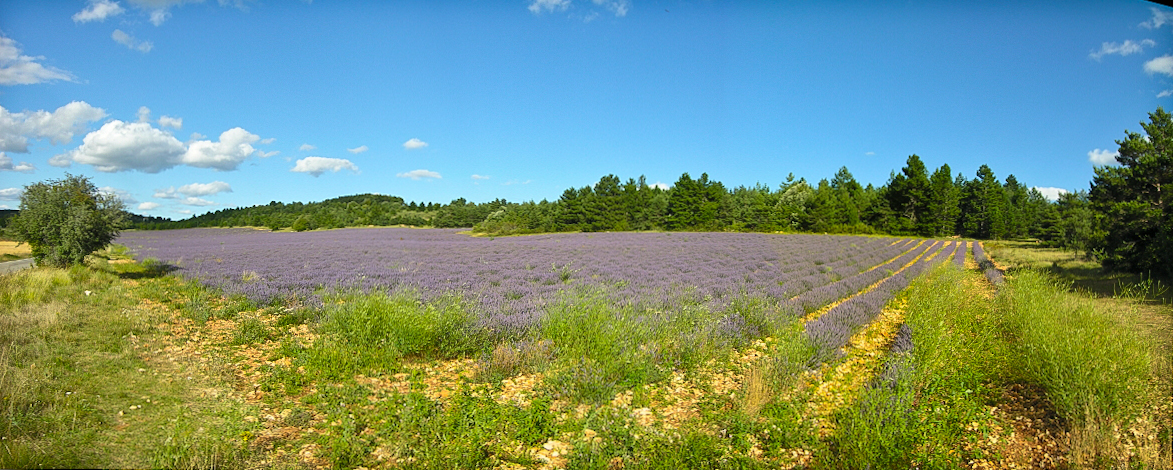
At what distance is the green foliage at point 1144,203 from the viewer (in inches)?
493

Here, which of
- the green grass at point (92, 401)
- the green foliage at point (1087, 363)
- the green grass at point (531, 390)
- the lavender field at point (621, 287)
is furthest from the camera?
the lavender field at point (621, 287)

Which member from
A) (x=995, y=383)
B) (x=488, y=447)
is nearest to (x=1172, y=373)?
(x=995, y=383)

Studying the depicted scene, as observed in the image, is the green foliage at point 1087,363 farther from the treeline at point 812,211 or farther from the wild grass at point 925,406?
the treeline at point 812,211

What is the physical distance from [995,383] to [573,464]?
4.77 m

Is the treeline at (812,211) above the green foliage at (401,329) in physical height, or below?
above

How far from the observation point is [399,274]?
13.4 m

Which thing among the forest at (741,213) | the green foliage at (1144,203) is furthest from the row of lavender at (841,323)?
the forest at (741,213)

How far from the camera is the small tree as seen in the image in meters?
11.2

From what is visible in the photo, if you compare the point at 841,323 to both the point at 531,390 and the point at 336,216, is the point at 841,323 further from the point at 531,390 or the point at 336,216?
the point at 336,216

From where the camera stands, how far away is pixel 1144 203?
12844 millimetres

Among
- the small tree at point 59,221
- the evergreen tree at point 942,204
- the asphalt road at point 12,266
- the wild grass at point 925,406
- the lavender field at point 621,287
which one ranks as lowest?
the wild grass at point 925,406

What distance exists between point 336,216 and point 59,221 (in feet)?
194

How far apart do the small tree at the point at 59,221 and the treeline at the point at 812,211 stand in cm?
4073

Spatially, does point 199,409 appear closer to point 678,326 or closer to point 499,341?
point 499,341
